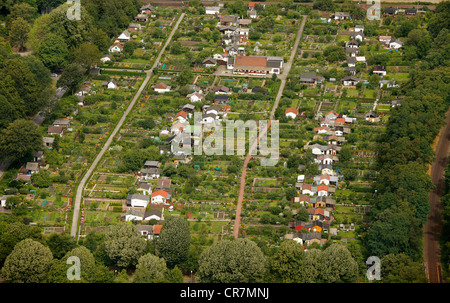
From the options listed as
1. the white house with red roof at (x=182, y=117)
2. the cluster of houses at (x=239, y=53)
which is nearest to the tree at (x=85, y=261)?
the white house with red roof at (x=182, y=117)

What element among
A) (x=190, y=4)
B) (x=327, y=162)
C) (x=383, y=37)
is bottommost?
(x=327, y=162)

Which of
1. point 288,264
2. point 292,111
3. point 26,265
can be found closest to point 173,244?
point 288,264

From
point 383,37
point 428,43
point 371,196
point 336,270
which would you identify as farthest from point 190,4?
point 336,270

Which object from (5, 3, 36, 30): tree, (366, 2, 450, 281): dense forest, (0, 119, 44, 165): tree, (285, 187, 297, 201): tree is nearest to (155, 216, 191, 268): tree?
(285, 187, 297, 201): tree

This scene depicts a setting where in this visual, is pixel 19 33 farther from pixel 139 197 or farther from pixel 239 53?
pixel 139 197

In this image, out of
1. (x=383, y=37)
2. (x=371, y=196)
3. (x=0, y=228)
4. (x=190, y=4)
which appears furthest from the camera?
(x=190, y=4)

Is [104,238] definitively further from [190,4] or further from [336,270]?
[190,4]
